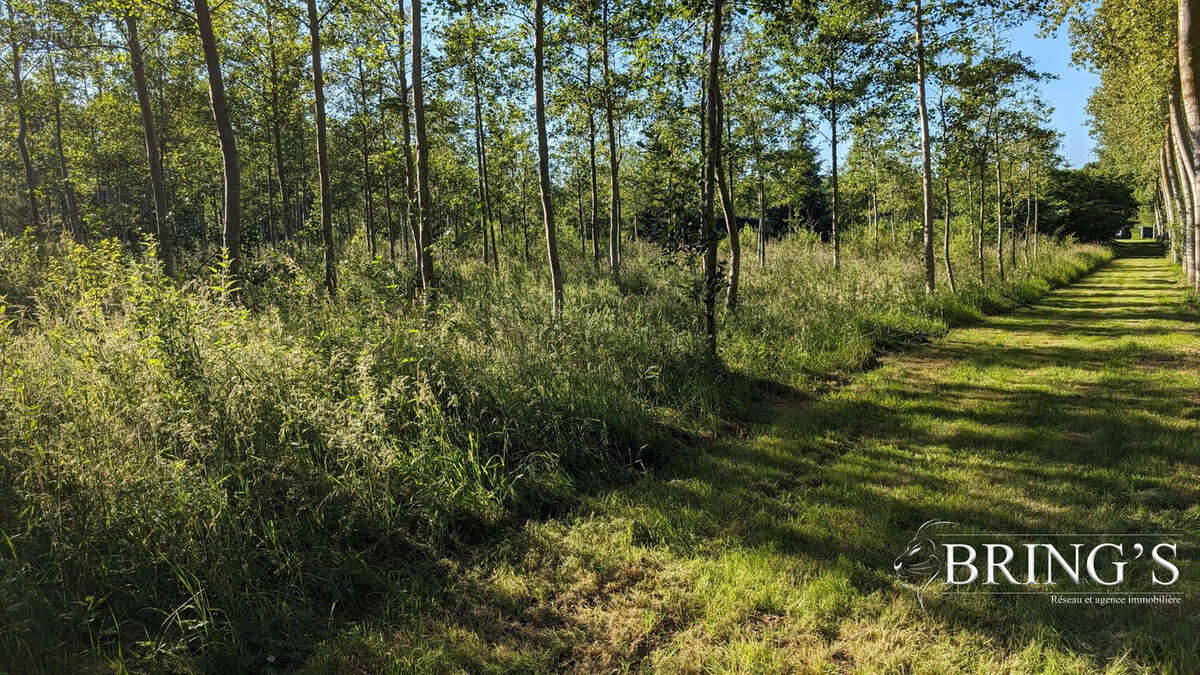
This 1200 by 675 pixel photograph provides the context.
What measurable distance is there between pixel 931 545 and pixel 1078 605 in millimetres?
687

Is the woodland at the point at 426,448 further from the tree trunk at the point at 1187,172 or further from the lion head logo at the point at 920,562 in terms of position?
the tree trunk at the point at 1187,172

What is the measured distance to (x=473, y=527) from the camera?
3660mm

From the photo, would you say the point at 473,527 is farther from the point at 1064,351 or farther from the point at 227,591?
the point at 1064,351

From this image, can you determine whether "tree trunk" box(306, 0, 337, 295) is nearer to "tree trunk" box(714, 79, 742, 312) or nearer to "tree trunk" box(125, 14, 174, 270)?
"tree trunk" box(125, 14, 174, 270)

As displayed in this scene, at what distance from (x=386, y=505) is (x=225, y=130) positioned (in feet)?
26.5

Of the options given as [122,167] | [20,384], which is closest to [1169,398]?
[20,384]

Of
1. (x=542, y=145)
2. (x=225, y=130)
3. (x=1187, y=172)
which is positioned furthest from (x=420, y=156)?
(x=1187, y=172)

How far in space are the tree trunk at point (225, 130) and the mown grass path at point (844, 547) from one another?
7745mm

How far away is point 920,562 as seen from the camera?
122 inches

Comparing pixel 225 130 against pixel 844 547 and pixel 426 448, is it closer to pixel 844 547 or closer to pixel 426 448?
pixel 426 448

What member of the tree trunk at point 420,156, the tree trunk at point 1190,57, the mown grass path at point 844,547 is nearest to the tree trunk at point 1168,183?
the tree trunk at point 1190,57

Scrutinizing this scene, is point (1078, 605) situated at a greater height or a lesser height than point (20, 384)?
lesser

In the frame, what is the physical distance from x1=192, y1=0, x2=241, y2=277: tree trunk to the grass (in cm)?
394

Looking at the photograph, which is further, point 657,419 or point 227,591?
point 657,419
